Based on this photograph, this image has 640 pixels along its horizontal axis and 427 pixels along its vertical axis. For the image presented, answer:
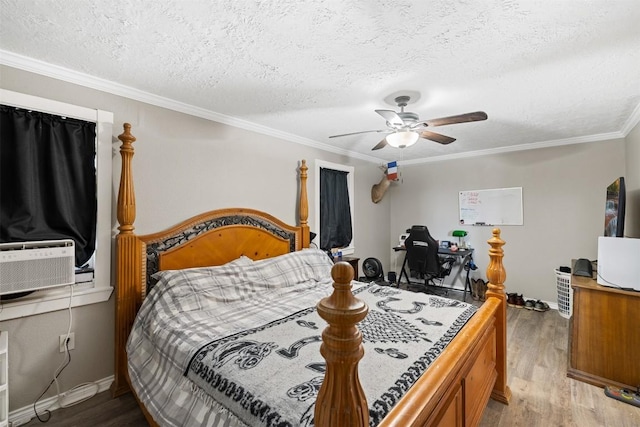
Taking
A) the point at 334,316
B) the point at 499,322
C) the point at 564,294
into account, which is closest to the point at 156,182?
the point at 334,316

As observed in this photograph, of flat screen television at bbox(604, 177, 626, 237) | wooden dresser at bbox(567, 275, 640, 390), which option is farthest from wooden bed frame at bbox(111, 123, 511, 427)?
flat screen television at bbox(604, 177, 626, 237)

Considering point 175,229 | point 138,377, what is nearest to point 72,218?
point 175,229

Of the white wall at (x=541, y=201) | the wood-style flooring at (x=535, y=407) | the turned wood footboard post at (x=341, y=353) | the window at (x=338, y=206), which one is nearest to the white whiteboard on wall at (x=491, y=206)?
the white wall at (x=541, y=201)

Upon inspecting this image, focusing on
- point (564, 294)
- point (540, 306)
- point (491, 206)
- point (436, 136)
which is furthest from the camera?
point (491, 206)

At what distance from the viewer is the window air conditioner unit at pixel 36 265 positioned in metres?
1.57

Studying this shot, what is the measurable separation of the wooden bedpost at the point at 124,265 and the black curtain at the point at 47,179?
0.19 meters

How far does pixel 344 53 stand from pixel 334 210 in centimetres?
248

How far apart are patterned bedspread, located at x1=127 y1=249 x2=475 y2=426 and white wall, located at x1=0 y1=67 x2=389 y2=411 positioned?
41 centimetres

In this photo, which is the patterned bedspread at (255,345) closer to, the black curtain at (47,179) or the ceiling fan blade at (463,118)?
the black curtain at (47,179)

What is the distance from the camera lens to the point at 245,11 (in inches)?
52.6

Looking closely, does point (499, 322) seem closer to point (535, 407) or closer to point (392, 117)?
point (535, 407)

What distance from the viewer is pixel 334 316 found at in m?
0.65

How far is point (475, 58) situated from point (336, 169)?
2.42 metres

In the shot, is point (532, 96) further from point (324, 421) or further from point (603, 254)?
point (324, 421)
